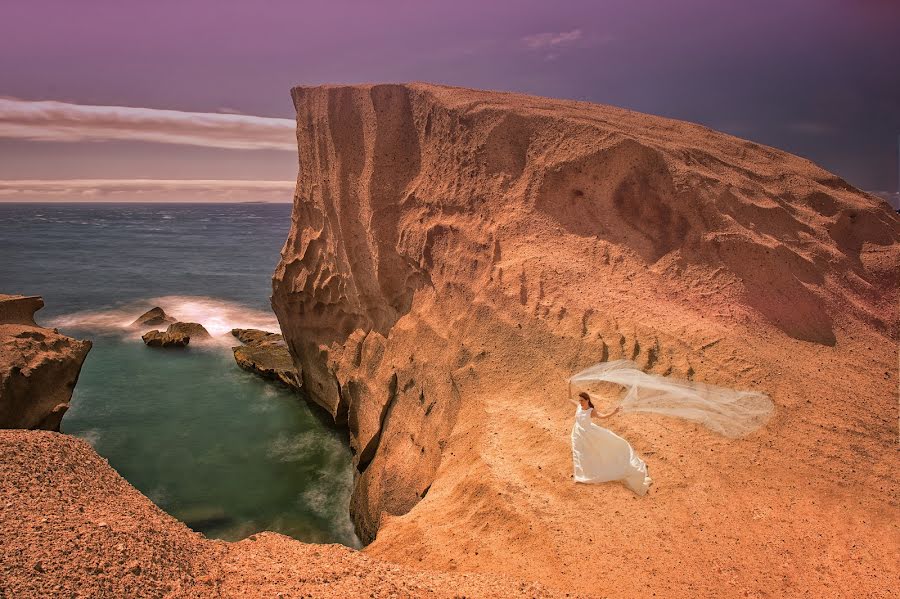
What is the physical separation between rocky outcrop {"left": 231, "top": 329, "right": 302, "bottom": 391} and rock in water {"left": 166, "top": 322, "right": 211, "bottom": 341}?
57.5 inches

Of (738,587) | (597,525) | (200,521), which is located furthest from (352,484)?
(738,587)

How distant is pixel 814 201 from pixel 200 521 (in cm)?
1442

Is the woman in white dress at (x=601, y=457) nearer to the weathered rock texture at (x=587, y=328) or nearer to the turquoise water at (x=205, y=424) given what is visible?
the weathered rock texture at (x=587, y=328)

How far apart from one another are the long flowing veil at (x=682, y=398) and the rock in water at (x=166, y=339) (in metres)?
17.7

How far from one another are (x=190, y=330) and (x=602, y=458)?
64.9ft

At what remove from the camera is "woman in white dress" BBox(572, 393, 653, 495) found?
6164 millimetres

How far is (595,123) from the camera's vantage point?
36.0 feet

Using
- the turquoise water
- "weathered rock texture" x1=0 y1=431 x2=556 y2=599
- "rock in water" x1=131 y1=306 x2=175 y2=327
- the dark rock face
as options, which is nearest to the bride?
"weathered rock texture" x1=0 y1=431 x2=556 y2=599

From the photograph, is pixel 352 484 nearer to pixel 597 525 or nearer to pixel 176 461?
pixel 176 461

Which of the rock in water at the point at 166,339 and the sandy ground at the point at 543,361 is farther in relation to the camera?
the rock in water at the point at 166,339

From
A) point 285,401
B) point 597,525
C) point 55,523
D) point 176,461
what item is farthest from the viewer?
point 285,401

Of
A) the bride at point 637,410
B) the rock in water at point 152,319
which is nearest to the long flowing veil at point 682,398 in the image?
the bride at point 637,410

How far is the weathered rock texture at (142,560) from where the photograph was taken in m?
4.11

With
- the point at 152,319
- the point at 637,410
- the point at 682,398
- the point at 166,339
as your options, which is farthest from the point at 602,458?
Answer: the point at 152,319
